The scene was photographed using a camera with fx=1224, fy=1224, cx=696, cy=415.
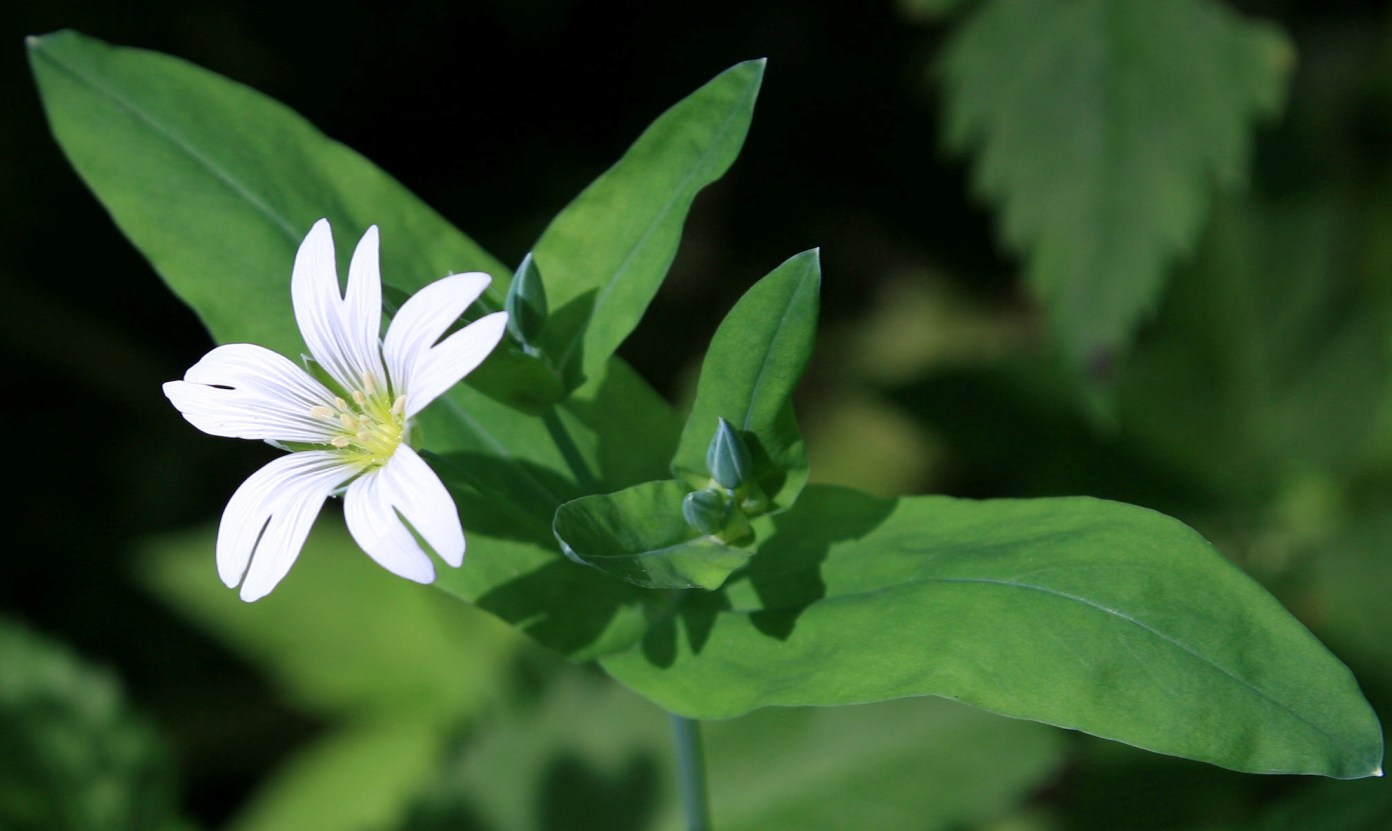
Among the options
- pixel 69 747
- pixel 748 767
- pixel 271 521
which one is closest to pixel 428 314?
pixel 271 521

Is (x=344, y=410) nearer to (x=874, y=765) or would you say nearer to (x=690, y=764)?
(x=690, y=764)

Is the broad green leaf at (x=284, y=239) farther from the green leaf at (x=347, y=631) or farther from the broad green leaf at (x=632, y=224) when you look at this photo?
the green leaf at (x=347, y=631)

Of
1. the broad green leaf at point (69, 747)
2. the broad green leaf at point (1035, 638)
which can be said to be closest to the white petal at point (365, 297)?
the broad green leaf at point (1035, 638)

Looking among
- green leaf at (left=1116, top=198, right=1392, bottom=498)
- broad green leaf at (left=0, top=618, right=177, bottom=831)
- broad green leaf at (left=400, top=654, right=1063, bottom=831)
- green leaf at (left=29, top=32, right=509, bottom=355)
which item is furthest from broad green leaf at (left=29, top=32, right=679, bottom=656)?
green leaf at (left=1116, top=198, right=1392, bottom=498)

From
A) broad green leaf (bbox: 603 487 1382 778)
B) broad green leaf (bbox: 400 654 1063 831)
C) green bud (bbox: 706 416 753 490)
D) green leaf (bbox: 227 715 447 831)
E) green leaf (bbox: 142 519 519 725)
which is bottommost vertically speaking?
green leaf (bbox: 227 715 447 831)

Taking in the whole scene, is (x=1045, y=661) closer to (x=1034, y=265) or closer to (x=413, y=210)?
(x=413, y=210)

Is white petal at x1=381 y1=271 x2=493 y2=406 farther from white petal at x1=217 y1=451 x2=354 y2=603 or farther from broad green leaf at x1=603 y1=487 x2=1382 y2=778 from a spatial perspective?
broad green leaf at x1=603 y1=487 x2=1382 y2=778

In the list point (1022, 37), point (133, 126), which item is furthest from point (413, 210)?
point (1022, 37)
